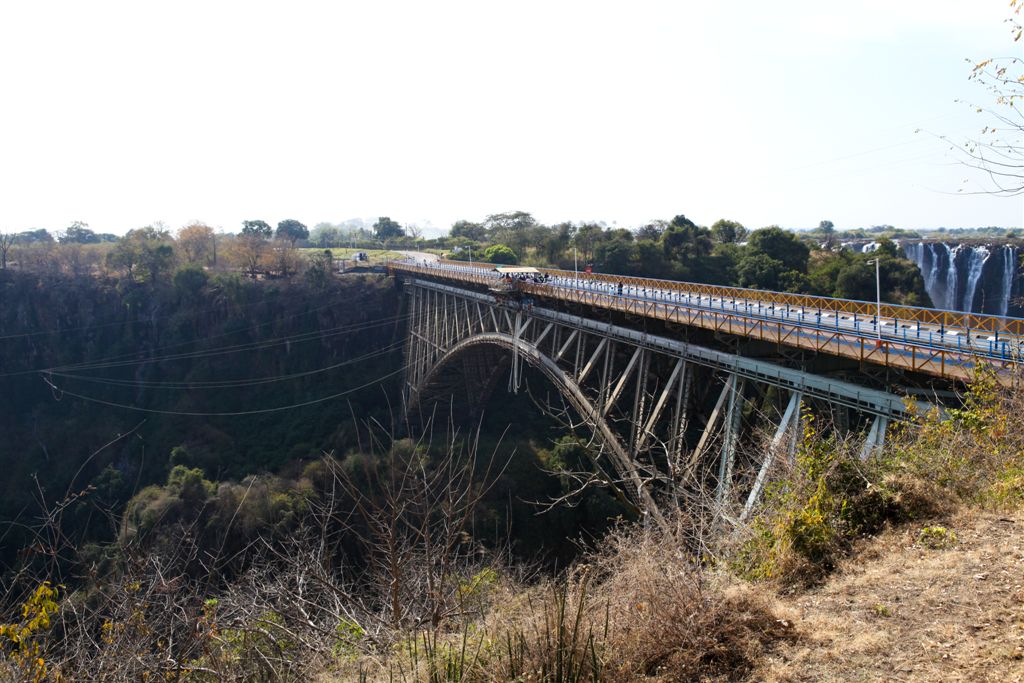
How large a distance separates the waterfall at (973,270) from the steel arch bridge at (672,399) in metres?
31.7

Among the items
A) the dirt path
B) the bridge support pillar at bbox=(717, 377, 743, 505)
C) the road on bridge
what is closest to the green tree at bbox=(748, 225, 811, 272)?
the road on bridge

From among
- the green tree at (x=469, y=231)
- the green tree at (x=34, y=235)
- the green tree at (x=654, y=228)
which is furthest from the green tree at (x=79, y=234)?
the green tree at (x=654, y=228)

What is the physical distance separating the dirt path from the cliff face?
39771 mm

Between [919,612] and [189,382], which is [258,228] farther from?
[919,612]

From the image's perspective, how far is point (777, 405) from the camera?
12227 millimetres

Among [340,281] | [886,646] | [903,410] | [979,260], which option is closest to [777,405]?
[903,410]

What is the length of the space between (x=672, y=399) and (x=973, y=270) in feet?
121

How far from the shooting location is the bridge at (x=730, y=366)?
9.98 metres

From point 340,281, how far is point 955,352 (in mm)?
45337

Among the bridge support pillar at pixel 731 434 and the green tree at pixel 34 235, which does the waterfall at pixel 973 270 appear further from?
the green tree at pixel 34 235

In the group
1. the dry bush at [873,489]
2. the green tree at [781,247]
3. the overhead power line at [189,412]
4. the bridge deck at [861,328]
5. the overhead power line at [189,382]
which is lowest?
the overhead power line at [189,412]

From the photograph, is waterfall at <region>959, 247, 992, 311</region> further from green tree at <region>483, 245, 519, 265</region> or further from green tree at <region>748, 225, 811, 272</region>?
green tree at <region>483, 245, 519, 265</region>

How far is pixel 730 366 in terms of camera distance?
13.2 metres

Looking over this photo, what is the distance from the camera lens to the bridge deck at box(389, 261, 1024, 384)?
9711 mm
